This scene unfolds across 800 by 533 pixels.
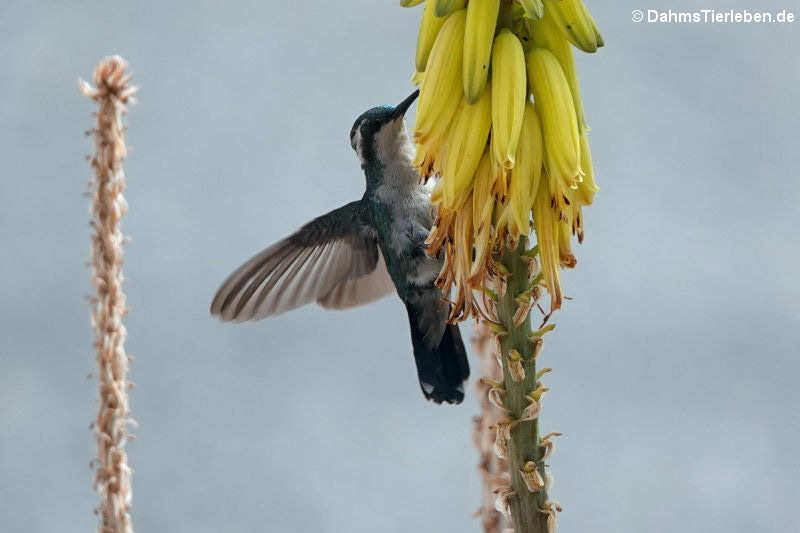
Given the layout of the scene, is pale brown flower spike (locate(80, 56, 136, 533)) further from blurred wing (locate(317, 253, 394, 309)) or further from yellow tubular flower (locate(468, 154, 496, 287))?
blurred wing (locate(317, 253, 394, 309))

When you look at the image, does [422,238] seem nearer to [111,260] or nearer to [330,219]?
[330,219]

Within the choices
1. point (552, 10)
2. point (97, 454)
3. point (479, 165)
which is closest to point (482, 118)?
point (479, 165)

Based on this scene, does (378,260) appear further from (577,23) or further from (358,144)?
(577,23)

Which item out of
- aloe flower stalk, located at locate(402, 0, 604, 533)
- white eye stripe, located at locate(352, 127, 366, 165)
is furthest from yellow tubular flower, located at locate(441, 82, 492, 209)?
white eye stripe, located at locate(352, 127, 366, 165)

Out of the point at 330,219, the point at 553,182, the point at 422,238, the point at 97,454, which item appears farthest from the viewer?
the point at 330,219

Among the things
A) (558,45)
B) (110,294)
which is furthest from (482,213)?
(110,294)

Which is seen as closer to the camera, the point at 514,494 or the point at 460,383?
the point at 514,494
